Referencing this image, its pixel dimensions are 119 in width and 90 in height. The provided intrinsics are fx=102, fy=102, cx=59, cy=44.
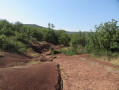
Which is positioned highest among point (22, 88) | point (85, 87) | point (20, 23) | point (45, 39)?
point (20, 23)

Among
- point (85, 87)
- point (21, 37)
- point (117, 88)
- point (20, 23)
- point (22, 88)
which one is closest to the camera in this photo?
point (22, 88)

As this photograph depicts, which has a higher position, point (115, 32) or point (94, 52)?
point (115, 32)

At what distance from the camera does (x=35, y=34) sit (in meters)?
35.5

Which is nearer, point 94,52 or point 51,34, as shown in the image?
point 94,52

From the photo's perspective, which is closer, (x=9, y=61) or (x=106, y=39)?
(x=9, y=61)

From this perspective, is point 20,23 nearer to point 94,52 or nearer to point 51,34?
point 51,34

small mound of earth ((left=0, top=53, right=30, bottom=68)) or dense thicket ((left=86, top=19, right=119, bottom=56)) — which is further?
dense thicket ((left=86, top=19, right=119, bottom=56))

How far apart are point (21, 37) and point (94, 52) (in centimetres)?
1639

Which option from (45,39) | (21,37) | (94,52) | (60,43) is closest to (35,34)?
(45,39)

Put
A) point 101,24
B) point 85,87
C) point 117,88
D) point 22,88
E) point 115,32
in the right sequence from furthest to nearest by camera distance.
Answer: point 101,24, point 115,32, point 85,87, point 117,88, point 22,88

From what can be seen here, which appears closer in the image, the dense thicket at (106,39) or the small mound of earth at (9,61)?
the small mound of earth at (9,61)

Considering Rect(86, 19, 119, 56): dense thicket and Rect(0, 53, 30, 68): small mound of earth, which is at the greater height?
Rect(86, 19, 119, 56): dense thicket

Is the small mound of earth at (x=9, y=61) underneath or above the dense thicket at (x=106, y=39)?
underneath

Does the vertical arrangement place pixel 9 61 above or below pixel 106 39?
below
